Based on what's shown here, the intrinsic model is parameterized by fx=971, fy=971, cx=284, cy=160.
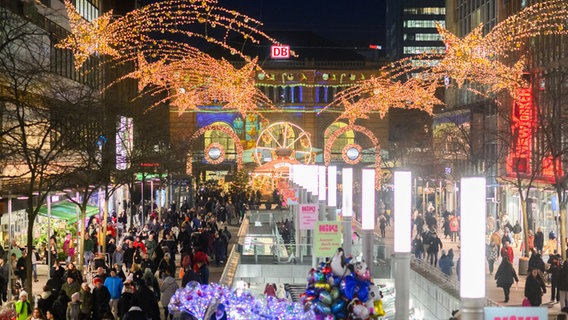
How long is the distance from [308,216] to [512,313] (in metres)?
15.1

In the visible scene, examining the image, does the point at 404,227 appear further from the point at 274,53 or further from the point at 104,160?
the point at 274,53

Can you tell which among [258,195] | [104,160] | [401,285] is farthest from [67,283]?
[258,195]

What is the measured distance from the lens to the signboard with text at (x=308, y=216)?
81.2 ft

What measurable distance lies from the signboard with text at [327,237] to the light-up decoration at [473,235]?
1027 centimetres

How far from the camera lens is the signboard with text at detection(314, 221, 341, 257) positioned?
2033cm

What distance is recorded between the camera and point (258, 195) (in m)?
64.3

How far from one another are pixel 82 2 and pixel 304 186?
25.4 meters

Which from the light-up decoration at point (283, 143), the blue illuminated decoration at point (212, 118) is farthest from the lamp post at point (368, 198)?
the blue illuminated decoration at point (212, 118)

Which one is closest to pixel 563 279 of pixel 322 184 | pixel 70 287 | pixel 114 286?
pixel 322 184

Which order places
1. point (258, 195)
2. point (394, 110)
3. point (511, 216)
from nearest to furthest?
point (511, 216), point (258, 195), point (394, 110)

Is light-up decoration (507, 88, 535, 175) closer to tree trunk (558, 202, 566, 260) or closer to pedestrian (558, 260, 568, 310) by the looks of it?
tree trunk (558, 202, 566, 260)

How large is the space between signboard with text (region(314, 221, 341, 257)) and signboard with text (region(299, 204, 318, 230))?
4.28 m

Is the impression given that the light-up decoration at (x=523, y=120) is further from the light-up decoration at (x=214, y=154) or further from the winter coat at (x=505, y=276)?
the light-up decoration at (x=214, y=154)

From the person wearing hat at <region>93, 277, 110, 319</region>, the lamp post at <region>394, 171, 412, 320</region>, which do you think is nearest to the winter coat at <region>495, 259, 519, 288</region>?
the lamp post at <region>394, 171, 412, 320</region>
